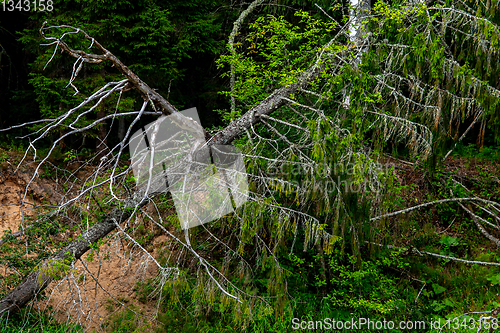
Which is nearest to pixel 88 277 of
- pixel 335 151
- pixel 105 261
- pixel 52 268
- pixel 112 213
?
pixel 105 261

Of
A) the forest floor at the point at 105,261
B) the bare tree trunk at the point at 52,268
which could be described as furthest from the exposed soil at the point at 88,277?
the bare tree trunk at the point at 52,268

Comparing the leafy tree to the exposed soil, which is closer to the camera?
the leafy tree

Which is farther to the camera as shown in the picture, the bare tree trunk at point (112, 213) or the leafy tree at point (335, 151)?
the bare tree trunk at point (112, 213)

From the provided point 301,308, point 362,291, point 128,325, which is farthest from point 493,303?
point 128,325

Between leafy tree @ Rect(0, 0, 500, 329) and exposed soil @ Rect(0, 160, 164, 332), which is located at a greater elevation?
leafy tree @ Rect(0, 0, 500, 329)

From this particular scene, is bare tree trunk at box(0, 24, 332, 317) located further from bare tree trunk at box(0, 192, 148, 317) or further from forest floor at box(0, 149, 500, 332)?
forest floor at box(0, 149, 500, 332)

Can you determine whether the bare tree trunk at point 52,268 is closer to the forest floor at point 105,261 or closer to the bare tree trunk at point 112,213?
the bare tree trunk at point 112,213

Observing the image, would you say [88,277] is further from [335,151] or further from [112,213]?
[335,151]

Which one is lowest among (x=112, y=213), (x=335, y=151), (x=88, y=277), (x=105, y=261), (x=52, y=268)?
(x=88, y=277)

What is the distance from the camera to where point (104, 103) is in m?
8.88

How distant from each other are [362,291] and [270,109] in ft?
12.5

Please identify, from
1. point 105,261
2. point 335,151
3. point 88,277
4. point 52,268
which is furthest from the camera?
point 105,261

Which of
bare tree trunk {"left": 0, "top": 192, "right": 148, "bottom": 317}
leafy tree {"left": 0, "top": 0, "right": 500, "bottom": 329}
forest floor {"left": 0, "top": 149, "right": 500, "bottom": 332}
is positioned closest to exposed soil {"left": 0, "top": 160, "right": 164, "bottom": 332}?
forest floor {"left": 0, "top": 149, "right": 500, "bottom": 332}

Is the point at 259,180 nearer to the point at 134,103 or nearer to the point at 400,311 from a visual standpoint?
the point at 400,311
